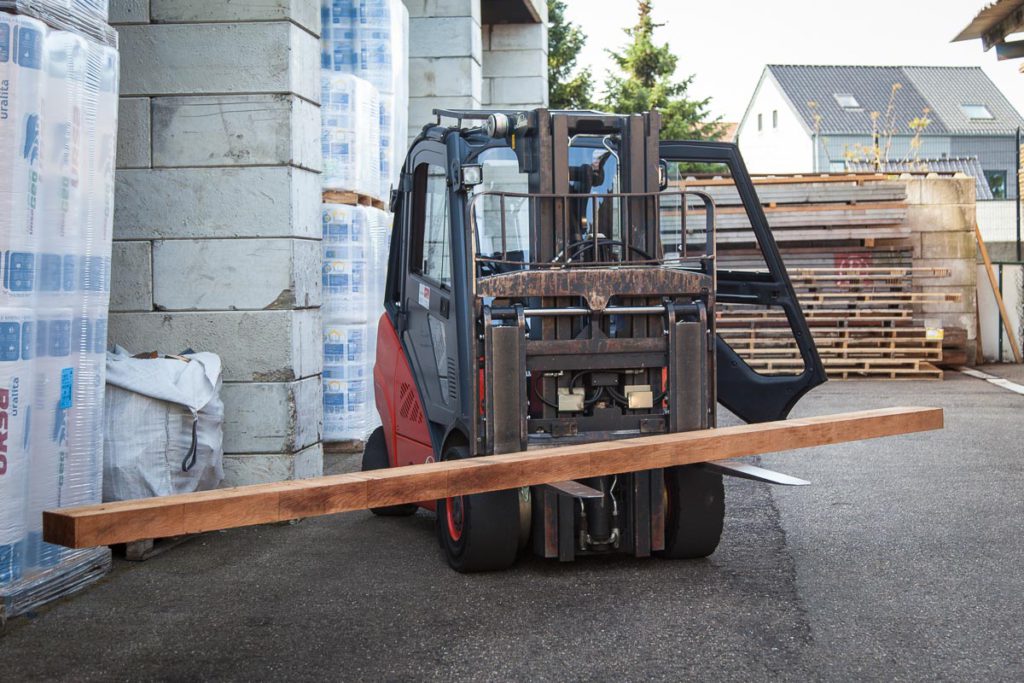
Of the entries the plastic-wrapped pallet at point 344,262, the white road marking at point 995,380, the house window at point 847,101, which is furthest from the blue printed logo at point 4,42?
the house window at point 847,101

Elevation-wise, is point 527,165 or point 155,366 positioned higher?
point 527,165

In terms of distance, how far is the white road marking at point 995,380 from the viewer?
15.4 meters

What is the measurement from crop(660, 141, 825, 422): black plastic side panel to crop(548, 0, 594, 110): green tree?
102 feet

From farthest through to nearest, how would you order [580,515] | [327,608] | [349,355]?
[349,355], [580,515], [327,608]

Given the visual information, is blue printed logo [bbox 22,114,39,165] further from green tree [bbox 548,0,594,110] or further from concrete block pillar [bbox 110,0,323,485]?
green tree [bbox 548,0,594,110]

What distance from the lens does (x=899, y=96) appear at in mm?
52156

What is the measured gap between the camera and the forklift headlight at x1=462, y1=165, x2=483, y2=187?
6090 mm

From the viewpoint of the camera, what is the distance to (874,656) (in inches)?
186

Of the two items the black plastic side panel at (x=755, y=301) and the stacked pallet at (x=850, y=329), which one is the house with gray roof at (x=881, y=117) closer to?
the stacked pallet at (x=850, y=329)

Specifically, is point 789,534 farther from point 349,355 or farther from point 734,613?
point 349,355

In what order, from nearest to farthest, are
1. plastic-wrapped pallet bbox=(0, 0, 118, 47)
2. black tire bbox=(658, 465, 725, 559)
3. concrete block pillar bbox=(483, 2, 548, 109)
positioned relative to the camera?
plastic-wrapped pallet bbox=(0, 0, 118, 47) → black tire bbox=(658, 465, 725, 559) → concrete block pillar bbox=(483, 2, 548, 109)

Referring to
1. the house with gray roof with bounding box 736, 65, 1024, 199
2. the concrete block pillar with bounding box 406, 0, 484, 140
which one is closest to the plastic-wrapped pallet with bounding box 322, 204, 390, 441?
the concrete block pillar with bounding box 406, 0, 484, 140

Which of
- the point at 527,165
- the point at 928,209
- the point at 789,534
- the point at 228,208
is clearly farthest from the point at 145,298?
the point at 928,209

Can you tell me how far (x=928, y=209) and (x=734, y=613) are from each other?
14.4 m
